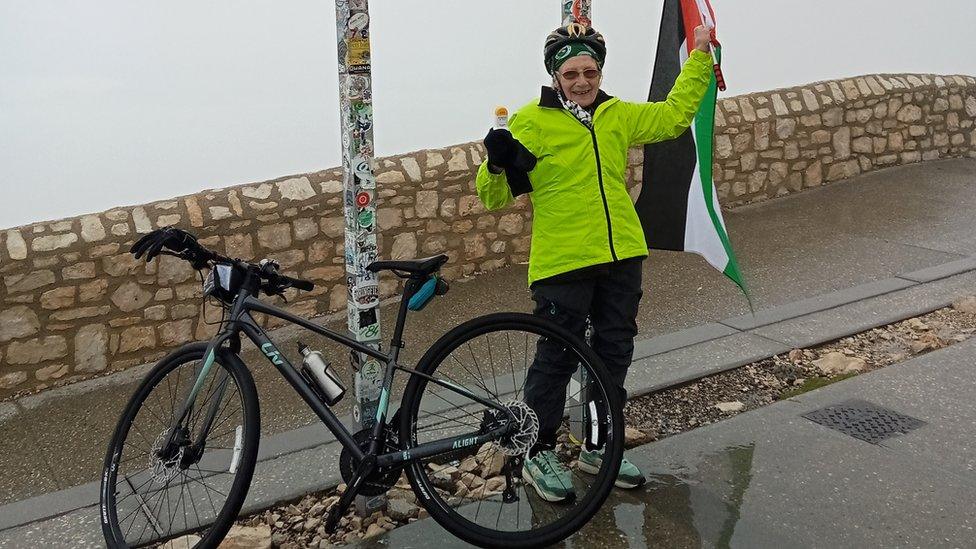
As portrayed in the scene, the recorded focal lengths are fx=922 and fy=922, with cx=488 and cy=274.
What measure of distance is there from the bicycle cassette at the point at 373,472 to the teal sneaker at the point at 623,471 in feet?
2.51

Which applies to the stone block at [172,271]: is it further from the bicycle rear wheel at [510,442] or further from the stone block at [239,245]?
the bicycle rear wheel at [510,442]

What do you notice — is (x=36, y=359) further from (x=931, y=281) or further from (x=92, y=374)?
(x=931, y=281)

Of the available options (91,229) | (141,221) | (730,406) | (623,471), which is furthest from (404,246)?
(623,471)

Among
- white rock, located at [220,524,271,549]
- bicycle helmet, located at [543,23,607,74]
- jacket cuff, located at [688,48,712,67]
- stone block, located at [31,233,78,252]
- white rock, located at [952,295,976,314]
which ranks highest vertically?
bicycle helmet, located at [543,23,607,74]

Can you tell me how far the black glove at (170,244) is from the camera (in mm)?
2852

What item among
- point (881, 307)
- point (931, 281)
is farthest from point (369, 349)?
point (931, 281)

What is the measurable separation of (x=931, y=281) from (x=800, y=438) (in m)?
2.59

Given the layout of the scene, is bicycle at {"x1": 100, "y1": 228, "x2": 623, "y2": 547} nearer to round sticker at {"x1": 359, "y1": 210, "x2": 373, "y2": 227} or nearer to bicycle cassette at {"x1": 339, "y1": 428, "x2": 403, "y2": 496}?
Answer: bicycle cassette at {"x1": 339, "y1": 428, "x2": 403, "y2": 496}

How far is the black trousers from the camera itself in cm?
317

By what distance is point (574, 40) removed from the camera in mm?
3078

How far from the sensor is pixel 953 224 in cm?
707

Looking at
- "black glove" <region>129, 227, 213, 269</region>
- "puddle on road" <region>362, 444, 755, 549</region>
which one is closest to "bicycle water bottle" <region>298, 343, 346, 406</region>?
"black glove" <region>129, 227, 213, 269</region>

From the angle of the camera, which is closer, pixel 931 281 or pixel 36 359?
pixel 36 359

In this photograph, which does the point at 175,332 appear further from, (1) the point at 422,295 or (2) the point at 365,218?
(1) the point at 422,295
